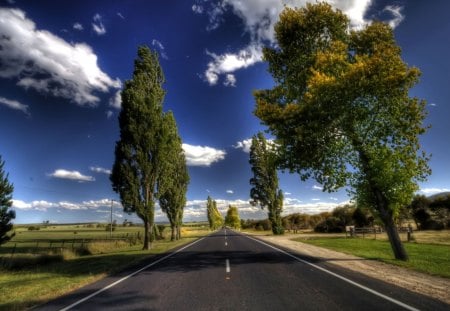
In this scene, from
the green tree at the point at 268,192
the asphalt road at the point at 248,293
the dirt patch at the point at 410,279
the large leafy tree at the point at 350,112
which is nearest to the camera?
the asphalt road at the point at 248,293

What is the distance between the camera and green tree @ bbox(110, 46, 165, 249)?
23672mm

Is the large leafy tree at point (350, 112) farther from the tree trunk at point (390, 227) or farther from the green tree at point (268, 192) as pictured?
the green tree at point (268, 192)

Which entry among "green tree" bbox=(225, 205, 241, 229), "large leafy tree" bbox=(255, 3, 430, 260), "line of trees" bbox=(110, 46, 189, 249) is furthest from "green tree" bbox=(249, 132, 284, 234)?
"green tree" bbox=(225, 205, 241, 229)

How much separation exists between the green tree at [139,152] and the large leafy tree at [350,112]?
12.7m

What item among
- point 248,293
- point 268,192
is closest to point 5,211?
point 248,293

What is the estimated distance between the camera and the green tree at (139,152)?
23.7 meters

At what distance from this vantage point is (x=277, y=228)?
44.1 metres

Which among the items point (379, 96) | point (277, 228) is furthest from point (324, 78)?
point (277, 228)

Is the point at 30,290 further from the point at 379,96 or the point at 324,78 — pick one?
the point at 379,96

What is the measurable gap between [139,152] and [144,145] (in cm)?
85

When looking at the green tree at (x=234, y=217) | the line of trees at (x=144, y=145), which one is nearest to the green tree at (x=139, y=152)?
the line of trees at (x=144, y=145)

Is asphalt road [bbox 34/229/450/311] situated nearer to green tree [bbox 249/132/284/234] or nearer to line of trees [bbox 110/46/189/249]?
line of trees [bbox 110/46/189/249]

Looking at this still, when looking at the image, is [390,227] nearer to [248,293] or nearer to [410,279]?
[410,279]

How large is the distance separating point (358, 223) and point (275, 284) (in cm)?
4223
